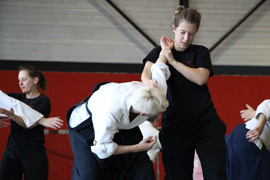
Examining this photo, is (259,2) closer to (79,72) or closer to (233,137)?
(79,72)

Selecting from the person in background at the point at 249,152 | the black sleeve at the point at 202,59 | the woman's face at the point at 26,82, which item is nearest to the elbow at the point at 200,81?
the black sleeve at the point at 202,59

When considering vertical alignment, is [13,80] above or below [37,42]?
below

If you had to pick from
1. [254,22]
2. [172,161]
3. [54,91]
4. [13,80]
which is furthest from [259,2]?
[172,161]

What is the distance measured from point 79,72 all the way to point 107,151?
4.65 metres

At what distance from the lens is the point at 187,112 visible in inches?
112

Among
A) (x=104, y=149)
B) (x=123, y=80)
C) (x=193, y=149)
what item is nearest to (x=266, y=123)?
(x=193, y=149)

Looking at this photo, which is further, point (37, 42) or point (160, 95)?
point (37, 42)

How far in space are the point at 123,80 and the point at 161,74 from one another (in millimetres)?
4334

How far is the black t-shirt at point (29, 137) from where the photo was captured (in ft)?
12.8

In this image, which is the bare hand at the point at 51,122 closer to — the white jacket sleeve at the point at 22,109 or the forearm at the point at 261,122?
the white jacket sleeve at the point at 22,109

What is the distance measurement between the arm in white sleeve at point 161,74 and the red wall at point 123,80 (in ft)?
13.9

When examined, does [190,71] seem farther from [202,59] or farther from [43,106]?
[43,106]

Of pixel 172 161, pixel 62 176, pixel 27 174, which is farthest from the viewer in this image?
pixel 62 176

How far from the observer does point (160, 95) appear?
2.52 metres
